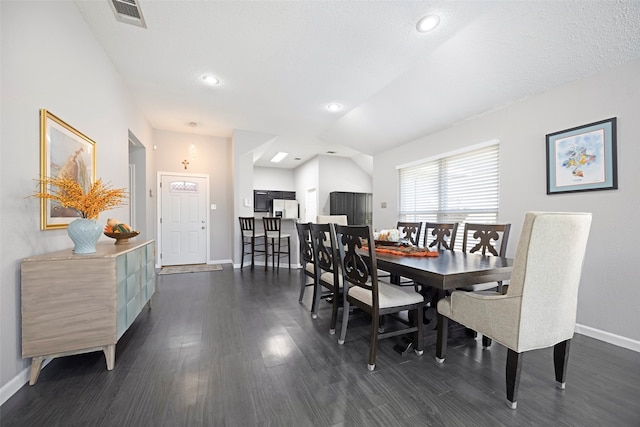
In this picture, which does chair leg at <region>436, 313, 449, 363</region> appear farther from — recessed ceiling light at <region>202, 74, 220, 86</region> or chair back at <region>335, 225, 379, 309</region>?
recessed ceiling light at <region>202, 74, 220, 86</region>

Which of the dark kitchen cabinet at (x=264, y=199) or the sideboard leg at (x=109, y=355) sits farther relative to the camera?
the dark kitchen cabinet at (x=264, y=199)

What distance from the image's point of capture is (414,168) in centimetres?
457

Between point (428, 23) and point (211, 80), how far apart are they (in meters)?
2.52

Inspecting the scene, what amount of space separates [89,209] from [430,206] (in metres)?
4.25

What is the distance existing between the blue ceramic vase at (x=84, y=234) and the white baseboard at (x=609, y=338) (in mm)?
4132

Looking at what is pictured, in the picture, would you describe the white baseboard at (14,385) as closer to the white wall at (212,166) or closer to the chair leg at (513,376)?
the chair leg at (513,376)

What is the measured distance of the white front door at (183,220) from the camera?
5227 millimetres

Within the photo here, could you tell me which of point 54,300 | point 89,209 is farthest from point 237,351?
point 89,209

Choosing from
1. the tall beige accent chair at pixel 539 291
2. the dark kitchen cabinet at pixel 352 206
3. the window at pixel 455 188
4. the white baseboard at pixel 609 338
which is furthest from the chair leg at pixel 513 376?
the dark kitchen cabinet at pixel 352 206

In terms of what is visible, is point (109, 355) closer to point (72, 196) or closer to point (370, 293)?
point (72, 196)

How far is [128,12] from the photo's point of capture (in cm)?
220

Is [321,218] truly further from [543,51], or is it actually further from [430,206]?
[543,51]

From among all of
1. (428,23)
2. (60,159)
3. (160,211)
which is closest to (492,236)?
(428,23)

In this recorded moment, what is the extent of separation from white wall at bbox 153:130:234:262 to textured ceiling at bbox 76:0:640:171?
50.4 inches
